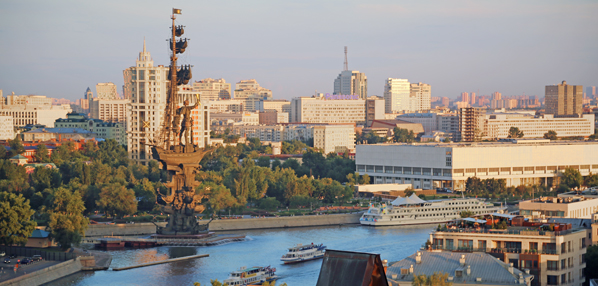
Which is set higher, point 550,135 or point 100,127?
point 100,127

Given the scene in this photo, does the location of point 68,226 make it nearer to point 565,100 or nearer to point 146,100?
point 146,100

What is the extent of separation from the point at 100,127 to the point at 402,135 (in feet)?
144

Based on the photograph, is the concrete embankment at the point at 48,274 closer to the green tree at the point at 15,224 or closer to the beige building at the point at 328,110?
the green tree at the point at 15,224

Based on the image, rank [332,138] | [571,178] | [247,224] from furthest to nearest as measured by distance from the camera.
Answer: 1. [332,138]
2. [571,178]
3. [247,224]

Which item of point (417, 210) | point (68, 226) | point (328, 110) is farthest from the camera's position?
point (328, 110)

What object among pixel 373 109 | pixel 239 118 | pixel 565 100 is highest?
pixel 565 100

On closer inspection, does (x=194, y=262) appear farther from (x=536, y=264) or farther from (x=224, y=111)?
(x=224, y=111)


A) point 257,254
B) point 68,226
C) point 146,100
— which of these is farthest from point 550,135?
point 68,226

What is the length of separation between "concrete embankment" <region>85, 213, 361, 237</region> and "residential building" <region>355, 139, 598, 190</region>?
2099 cm

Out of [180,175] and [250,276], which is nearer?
[250,276]

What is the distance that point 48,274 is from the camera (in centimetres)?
3375

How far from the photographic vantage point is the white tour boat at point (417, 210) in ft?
180

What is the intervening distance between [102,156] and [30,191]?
2586 cm

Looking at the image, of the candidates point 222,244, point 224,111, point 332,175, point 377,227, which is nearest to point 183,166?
point 222,244
